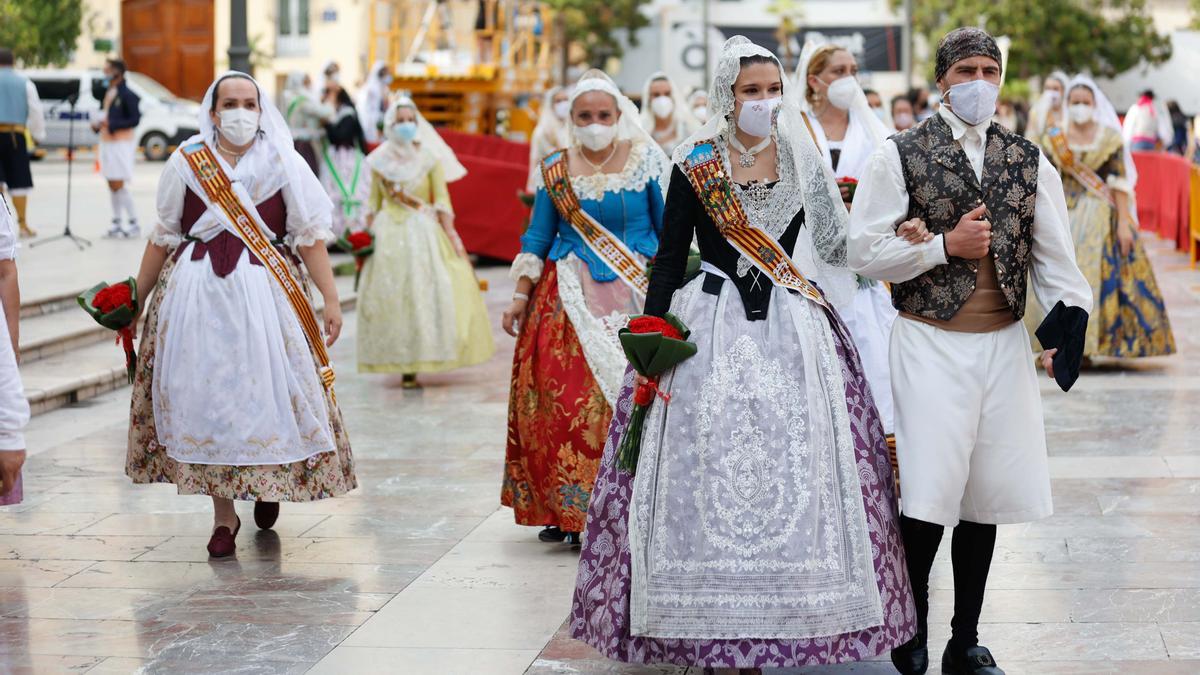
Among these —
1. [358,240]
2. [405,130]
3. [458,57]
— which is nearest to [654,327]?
[358,240]

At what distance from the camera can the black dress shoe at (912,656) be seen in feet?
14.8

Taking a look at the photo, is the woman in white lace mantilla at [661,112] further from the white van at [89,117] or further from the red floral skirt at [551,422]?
the white van at [89,117]

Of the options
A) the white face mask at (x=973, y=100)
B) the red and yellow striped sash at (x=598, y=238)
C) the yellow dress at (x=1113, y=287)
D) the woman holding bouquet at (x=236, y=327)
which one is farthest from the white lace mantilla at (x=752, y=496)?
the yellow dress at (x=1113, y=287)

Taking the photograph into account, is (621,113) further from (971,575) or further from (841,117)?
(971,575)

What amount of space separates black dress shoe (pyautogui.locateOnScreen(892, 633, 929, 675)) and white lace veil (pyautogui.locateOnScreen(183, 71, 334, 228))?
8.47 feet

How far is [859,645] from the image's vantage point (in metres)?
4.18

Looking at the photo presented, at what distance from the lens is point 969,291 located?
4332 mm

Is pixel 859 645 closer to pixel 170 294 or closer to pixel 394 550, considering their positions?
pixel 394 550

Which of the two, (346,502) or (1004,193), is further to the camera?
(346,502)

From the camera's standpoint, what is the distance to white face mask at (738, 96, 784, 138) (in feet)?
14.7

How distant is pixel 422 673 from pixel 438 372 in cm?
578

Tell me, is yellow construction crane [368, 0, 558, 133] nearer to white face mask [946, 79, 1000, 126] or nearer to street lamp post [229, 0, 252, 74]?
street lamp post [229, 0, 252, 74]

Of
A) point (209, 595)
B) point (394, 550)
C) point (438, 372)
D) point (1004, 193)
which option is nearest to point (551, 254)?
point (394, 550)

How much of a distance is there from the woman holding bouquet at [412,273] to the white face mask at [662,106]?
9.95 feet
